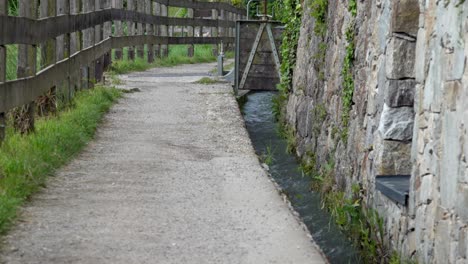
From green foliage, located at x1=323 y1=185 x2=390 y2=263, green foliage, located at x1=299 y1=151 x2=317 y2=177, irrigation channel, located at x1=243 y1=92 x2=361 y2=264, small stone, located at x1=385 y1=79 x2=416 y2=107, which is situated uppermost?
small stone, located at x1=385 y1=79 x2=416 y2=107

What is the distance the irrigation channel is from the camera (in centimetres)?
771

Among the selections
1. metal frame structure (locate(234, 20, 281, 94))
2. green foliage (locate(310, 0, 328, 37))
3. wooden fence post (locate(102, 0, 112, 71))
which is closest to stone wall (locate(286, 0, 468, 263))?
green foliage (locate(310, 0, 328, 37))

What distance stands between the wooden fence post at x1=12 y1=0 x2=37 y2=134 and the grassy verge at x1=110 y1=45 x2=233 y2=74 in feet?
26.1

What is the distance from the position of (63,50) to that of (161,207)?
4.66m

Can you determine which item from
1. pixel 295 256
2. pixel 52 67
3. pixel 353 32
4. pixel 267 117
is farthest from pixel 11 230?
pixel 267 117

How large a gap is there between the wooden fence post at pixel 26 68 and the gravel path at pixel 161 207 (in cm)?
56

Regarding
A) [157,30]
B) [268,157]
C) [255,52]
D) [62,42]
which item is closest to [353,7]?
[268,157]

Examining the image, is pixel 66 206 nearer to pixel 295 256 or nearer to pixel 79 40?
pixel 295 256

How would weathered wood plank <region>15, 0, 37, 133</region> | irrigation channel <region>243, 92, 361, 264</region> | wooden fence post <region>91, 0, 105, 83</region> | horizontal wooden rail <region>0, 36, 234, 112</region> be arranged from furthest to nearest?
wooden fence post <region>91, 0, 105, 83</region> → weathered wood plank <region>15, 0, 37, 133</region> → horizontal wooden rail <region>0, 36, 234, 112</region> → irrigation channel <region>243, 92, 361, 264</region>

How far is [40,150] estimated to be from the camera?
823 cm

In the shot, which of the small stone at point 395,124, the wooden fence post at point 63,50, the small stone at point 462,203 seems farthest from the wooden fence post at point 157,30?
the small stone at point 462,203

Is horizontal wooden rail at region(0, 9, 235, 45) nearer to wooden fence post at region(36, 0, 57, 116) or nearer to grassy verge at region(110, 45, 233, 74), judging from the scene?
wooden fence post at region(36, 0, 57, 116)

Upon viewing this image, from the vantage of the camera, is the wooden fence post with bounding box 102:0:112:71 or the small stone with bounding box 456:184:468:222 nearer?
the small stone with bounding box 456:184:468:222

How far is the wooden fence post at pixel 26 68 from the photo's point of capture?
8789 mm
